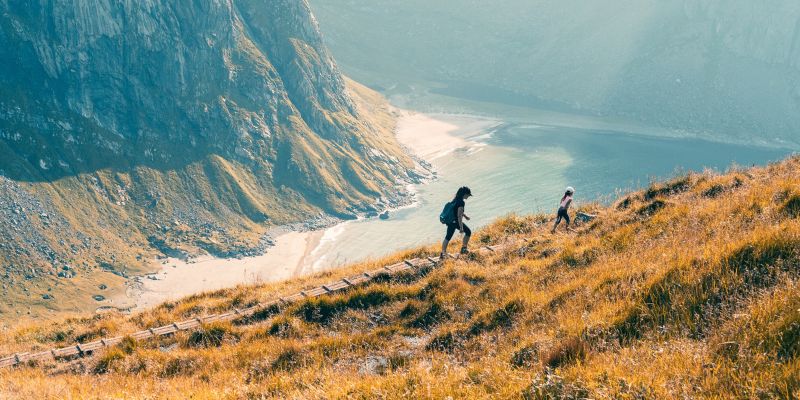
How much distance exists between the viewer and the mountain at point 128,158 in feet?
429

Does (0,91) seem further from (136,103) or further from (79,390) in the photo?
(79,390)

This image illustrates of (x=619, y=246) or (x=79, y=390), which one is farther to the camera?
(x=619, y=246)

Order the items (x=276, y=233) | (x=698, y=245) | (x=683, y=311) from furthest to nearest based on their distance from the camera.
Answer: (x=276, y=233), (x=698, y=245), (x=683, y=311)

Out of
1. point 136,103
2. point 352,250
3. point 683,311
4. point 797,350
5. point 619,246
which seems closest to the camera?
point 797,350

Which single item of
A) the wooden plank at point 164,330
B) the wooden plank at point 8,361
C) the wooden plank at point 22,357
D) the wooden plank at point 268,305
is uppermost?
the wooden plank at point 268,305

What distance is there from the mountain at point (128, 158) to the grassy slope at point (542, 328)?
389 ft

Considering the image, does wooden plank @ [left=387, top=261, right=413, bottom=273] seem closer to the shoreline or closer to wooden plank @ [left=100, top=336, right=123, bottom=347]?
wooden plank @ [left=100, top=336, right=123, bottom=347]

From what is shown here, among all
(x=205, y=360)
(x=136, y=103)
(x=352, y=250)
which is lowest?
(x=352, y=250)

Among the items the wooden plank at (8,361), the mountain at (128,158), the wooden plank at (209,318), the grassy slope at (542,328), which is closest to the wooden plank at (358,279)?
the grassy slope at (542,328)

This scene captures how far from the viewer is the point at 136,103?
177 m

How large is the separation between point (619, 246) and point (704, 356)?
9.23m

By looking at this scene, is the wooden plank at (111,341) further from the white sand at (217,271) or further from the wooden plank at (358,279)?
the white sand at (217,271)

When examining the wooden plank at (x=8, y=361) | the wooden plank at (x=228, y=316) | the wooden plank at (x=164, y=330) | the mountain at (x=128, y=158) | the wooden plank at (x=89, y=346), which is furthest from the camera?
the mountain at (x=128, y=158)

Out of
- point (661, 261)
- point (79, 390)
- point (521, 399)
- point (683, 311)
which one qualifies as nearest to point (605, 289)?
point (661, 261)
